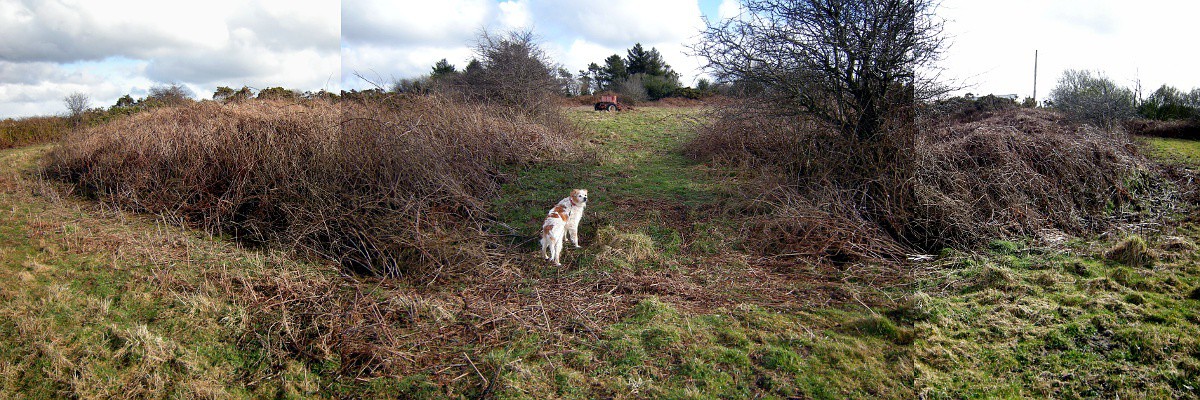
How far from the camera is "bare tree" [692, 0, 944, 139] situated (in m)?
7.54

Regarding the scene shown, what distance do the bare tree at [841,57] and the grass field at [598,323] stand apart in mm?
2578

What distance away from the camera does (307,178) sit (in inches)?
241

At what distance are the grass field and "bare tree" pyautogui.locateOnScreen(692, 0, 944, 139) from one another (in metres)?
2.58

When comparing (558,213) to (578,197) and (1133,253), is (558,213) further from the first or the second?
(1133,253)

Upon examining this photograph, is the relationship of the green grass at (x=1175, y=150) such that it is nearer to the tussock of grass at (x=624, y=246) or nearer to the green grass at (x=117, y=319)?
the tussock of grass at (x=624, y=246)

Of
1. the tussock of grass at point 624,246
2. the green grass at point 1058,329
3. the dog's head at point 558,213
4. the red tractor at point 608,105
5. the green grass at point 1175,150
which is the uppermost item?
the red tractor at point 608,105

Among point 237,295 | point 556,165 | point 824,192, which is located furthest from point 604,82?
point 237,295

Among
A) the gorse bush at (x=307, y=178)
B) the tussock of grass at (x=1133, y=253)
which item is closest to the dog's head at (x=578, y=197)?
the gorse bush at (x=307, y=178)

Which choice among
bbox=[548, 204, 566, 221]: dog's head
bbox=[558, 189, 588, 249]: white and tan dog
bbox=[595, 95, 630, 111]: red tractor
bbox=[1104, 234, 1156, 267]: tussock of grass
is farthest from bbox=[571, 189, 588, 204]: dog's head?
bbox=[595, 95, 630, 111]: red tractor

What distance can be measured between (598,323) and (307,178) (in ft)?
12.3

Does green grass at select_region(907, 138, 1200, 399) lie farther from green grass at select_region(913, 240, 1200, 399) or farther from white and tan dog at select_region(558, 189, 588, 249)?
white and tan dog at select_region(558, 189, 588, 249)

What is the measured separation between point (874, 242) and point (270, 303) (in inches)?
226

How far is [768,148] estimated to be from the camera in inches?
398

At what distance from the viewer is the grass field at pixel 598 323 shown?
359 cm
